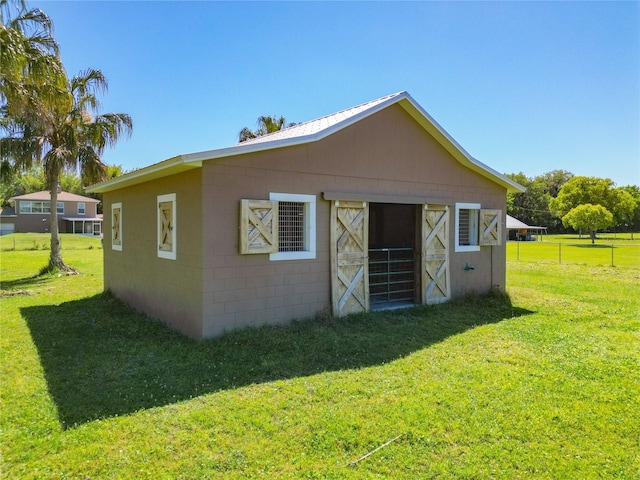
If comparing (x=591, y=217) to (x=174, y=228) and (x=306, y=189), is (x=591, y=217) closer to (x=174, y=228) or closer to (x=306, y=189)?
(x=306, y=189)

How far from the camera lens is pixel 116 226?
32.1ft

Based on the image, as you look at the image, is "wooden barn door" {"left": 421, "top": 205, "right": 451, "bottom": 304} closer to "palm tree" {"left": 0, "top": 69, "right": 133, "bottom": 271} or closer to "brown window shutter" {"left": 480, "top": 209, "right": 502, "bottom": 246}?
"brown window shutter" {"left": 480, "top": 209, "right": 502, "bottom": 246}

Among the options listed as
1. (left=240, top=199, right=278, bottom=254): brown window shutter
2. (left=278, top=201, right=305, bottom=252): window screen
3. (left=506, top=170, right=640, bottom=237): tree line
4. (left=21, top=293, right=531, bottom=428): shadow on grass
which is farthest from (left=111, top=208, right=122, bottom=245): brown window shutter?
(left=506, top=170, right=640, bottom=237): tree line

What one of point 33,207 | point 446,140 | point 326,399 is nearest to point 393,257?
point 446,140

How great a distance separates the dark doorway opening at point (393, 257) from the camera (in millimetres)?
8727

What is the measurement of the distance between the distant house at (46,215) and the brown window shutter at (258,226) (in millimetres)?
41381

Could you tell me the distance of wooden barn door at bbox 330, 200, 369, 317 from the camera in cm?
711

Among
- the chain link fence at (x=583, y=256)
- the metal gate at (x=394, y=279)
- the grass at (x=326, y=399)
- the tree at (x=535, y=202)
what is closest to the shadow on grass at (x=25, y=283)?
the grass at (x=326, y=399)

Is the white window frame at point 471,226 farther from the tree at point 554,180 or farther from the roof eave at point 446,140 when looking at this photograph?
the tree at point 554,180

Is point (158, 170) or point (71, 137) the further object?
point (71, 137)

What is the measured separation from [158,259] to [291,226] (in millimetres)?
2587

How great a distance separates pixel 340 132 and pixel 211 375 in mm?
4652

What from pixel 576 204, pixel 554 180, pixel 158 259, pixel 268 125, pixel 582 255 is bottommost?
pixel 582 255

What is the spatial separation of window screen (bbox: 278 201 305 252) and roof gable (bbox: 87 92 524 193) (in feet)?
3.70
